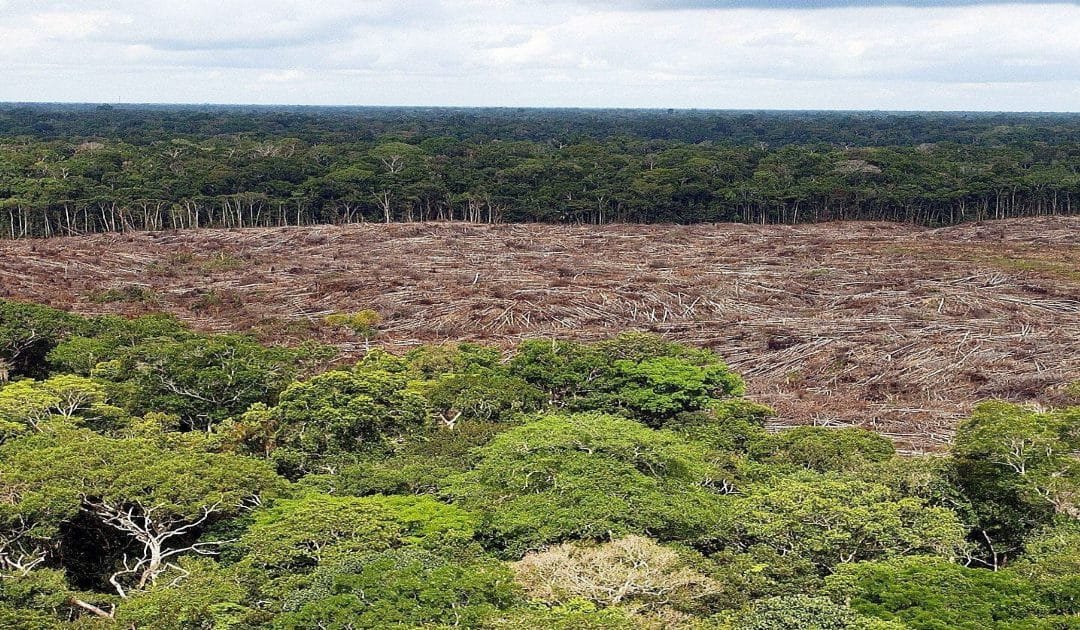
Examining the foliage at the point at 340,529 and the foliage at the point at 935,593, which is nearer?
the foliage at the point at 935,593

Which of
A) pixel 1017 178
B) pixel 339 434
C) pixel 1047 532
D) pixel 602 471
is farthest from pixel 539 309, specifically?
pixel 1017 178

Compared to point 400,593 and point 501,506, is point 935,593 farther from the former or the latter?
point 400,593

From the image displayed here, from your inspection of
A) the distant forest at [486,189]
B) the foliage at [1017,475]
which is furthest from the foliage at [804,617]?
the distant forest at [486,189]

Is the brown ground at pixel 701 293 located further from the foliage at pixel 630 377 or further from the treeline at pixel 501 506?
the treeline at pixel 501 506

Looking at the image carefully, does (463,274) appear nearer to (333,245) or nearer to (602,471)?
(333,245)

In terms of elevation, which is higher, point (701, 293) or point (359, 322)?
point (701, 293)

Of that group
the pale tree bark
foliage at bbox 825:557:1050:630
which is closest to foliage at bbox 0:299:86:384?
the pale tree bark

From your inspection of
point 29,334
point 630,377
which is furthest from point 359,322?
point 630,377
